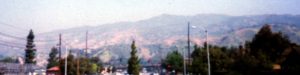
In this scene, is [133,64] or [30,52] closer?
[133,64]

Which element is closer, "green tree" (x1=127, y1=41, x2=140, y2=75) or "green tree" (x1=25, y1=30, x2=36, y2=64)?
"green tree" (x1=127, y1=41, x2=140, y2=75)

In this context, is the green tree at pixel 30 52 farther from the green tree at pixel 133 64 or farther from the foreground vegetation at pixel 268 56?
the foreground vegetation at pixel 268 56

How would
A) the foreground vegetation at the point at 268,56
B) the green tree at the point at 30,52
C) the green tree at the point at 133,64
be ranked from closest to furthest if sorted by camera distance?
the foreground vegetation at the point at 268,56 < the green tree at the point at 133,64 < the green tree at the point at 30,52

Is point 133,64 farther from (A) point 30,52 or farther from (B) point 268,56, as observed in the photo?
(B) point 268,56

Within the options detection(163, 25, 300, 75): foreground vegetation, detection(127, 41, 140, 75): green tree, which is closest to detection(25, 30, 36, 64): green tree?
detection(127, 41, 140, 75): green tree

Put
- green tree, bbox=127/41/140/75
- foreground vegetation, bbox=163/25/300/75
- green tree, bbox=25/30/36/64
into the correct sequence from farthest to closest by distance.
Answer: green tree, bbox=25/30/36/64
green tree, bbox=127/41/140/75
foreground vegetation, bbox=163/25/300/75

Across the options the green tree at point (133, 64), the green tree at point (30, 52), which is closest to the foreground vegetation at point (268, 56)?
the green tree at point (133, 64)

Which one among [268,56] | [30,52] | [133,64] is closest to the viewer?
[268,56]

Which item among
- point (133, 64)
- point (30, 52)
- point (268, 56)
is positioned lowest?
point (133, 64)

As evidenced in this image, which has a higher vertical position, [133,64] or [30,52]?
[30,52]

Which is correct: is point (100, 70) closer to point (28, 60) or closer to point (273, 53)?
point (28, 60)

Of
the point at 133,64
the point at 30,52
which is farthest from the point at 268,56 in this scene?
the point at 30,52

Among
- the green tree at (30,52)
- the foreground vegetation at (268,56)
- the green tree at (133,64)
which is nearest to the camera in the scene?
the foreground vegetation at (268,56)

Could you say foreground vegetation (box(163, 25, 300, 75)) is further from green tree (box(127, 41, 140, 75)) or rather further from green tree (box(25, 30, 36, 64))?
green tree (box(25, 30, 36, 64))
